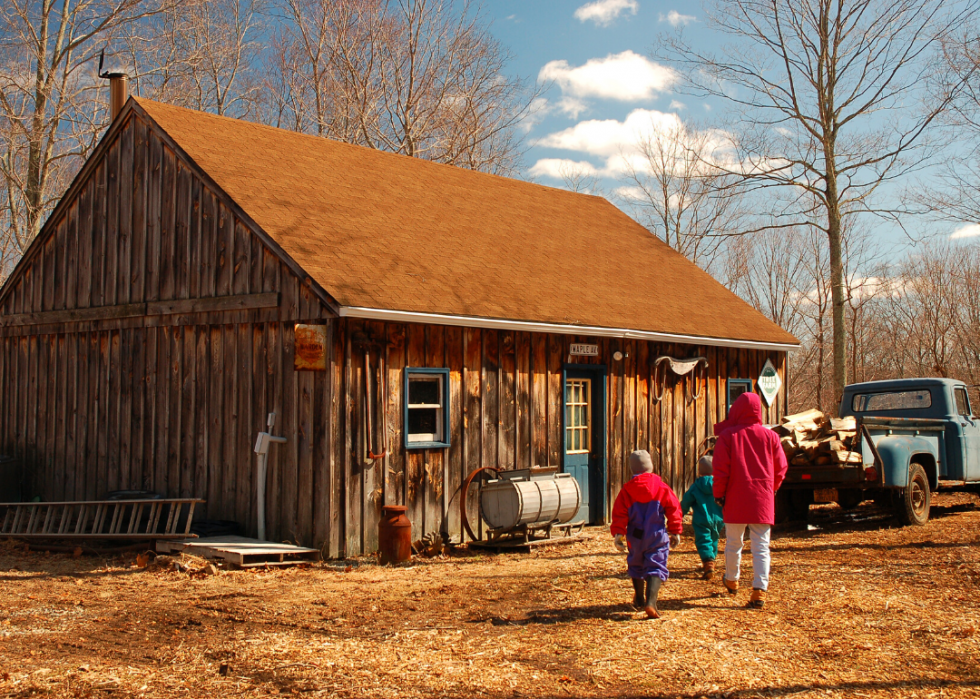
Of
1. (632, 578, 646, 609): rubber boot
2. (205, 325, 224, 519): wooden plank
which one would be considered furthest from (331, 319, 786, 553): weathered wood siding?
(632, 578, 646, 609): rubber boot

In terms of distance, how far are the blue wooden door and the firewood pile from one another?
113 inches

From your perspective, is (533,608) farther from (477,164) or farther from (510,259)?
(477,164)

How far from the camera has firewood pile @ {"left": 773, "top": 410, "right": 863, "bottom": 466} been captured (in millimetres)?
11789

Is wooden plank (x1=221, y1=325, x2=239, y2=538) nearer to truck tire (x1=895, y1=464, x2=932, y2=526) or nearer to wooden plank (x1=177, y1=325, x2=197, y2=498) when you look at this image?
wooden plank (x1=177, y1=325, x2=197, y2=498)

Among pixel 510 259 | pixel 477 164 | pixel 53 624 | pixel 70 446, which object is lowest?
pixel 53 624

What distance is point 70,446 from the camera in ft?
46.1

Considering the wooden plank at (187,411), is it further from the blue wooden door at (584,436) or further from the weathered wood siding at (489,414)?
the blue wooden door at (584,436)

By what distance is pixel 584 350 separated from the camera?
13.6 meters

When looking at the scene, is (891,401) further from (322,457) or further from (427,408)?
(322,457)

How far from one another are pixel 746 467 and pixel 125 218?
32.8ft

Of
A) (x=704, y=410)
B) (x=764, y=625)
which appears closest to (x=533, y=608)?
(x=764, y=625)

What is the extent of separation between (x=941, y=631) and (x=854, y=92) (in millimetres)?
21799

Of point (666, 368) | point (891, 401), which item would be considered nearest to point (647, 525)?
point (666, 368)

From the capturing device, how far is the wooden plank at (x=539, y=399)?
508 inches
